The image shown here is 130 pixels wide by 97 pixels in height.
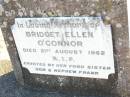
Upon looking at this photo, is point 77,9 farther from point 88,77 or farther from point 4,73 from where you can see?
point 4,73

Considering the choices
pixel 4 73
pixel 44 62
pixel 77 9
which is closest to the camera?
pixel 77 9

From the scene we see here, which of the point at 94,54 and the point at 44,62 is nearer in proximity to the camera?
the point at 94,54

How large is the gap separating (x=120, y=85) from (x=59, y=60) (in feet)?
2.03

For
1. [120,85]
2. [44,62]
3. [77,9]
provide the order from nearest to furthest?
[77,9] → [120,85] → [44,62]

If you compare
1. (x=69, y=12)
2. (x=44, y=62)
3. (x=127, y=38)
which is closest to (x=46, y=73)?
(x=44, y=62)

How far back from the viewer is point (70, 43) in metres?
2.84

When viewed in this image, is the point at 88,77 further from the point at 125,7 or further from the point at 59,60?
the point at 125,7

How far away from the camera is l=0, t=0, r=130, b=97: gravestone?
2.63 metres

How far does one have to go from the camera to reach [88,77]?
9.73 feet

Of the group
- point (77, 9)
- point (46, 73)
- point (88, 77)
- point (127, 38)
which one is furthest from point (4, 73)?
point (127, 38)

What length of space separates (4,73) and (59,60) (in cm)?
98

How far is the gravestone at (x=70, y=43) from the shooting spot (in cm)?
263

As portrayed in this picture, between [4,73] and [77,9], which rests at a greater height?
[77,9]

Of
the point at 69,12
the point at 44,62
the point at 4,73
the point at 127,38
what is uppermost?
the point at 69,12
